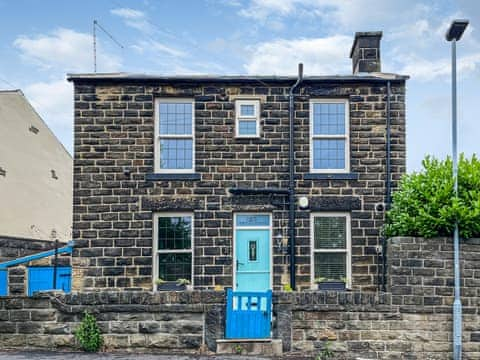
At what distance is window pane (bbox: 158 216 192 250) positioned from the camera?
44.5 ft

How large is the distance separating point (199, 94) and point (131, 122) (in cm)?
190

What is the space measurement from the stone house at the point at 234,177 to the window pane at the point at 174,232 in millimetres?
26

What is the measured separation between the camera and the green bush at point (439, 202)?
1045cm

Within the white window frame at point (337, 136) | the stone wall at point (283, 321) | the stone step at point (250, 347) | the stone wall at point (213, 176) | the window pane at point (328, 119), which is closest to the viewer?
the stone step at point (250, 347)

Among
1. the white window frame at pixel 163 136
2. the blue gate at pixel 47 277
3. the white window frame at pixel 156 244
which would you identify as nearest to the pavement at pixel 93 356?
the white window frame at pixel 156 244

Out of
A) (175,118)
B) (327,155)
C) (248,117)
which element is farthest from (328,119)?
(175,118)

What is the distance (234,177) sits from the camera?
13625 mm

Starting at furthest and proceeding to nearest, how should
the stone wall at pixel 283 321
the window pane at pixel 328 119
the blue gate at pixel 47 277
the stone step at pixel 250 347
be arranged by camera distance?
the blue gate at pixel 47 277 < the window pane at pixel 328 119 < the stone wall at pixel 283 321 < the stone step at pixel 250 347

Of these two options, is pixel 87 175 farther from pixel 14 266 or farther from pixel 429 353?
pixel 429 353

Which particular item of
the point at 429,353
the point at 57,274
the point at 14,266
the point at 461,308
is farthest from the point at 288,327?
the point at 14,266

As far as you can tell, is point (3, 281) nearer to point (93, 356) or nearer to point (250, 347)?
point (93, 356)

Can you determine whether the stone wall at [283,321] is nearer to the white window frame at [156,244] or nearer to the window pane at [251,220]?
the white window frame at [156,244]

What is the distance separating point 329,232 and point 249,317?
4.33 m

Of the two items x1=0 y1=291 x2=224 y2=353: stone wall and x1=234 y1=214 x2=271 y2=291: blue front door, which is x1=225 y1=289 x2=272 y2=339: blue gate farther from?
x1=234 y1=214 x2=271 y2=291: blue front door
